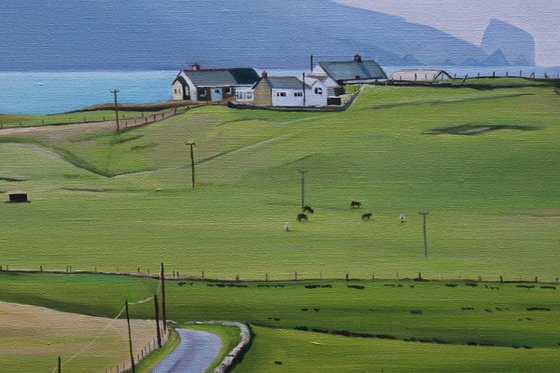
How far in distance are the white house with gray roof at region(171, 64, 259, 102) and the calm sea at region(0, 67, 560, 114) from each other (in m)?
0.18

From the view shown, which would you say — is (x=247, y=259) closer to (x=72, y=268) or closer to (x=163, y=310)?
(x=163, y=310)

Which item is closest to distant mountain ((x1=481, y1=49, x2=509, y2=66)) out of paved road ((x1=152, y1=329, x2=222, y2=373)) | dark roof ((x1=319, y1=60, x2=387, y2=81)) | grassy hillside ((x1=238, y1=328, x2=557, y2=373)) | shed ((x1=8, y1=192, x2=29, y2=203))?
dark roof ((x1=319, y1=60, x2=387, y2=81))

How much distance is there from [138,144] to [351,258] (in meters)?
2.17

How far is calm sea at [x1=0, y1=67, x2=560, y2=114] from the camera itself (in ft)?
22.1

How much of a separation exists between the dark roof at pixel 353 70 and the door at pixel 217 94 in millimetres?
960

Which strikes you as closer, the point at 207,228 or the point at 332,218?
the point at 207,228

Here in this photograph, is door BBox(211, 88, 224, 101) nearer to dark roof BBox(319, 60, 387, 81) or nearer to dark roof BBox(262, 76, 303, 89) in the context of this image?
dark roof BBox(262, 76, 303, 89)

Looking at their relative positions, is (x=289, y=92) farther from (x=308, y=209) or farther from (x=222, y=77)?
(x=308, y=209)

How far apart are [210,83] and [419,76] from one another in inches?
68.1

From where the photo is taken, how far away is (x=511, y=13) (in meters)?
6.81

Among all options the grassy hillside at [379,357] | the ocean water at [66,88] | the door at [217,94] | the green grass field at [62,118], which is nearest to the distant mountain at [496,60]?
the grassy hillside at [379,357]

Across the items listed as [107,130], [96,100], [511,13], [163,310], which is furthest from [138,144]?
[511,13]

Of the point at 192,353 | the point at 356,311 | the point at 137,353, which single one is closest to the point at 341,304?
the point at 356,311

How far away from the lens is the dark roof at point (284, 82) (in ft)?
24.6
